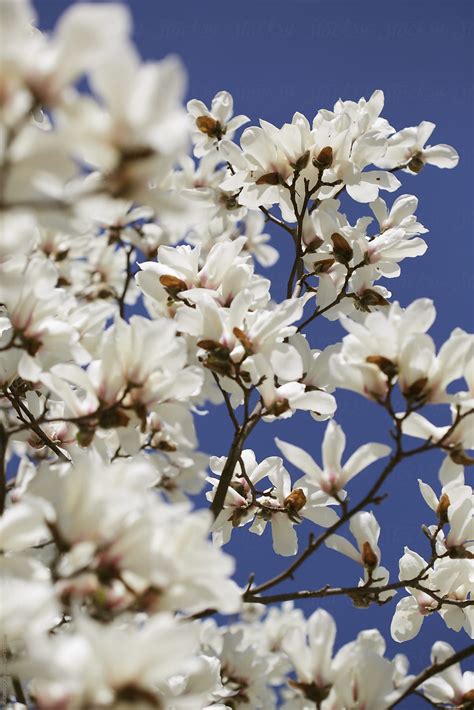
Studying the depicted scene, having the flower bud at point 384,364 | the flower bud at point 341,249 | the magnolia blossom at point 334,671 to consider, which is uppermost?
the flower bud at point 341,249

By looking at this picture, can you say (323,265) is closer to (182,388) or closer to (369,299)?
(369,299)

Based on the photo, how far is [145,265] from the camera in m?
1.24

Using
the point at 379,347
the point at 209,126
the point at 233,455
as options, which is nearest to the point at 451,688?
the point at 233,455

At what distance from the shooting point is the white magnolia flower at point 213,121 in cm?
178

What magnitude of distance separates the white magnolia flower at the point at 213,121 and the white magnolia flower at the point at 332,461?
1031 millimetres

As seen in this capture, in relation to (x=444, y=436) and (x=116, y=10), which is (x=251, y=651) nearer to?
(x=444, y=436)

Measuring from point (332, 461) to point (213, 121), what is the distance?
108cm

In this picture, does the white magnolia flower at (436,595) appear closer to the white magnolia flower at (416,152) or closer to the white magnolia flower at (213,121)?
the white magnolia flower at (416,152)

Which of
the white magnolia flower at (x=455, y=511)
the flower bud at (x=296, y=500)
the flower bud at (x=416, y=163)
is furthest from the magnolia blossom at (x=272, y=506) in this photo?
the flower bud at (x=416, y=163)

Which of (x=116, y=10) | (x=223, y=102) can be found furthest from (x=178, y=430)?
(x=223, y=102)

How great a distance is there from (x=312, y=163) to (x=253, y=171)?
A: 0.40 feet

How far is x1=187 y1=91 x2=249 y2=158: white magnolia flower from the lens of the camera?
1.78 metres

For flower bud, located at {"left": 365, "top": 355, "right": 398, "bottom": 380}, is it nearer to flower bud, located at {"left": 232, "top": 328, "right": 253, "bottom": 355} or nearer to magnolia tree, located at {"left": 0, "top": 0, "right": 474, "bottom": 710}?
magnolia tree, located at {"left": 0, "top": 0, "right": 474, "bottom": 710}

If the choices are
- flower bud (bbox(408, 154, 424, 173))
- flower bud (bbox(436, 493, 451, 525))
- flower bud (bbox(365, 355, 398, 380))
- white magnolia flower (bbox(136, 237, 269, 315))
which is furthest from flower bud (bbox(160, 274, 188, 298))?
flower bud (bbox(408, 154, 424, 173))
